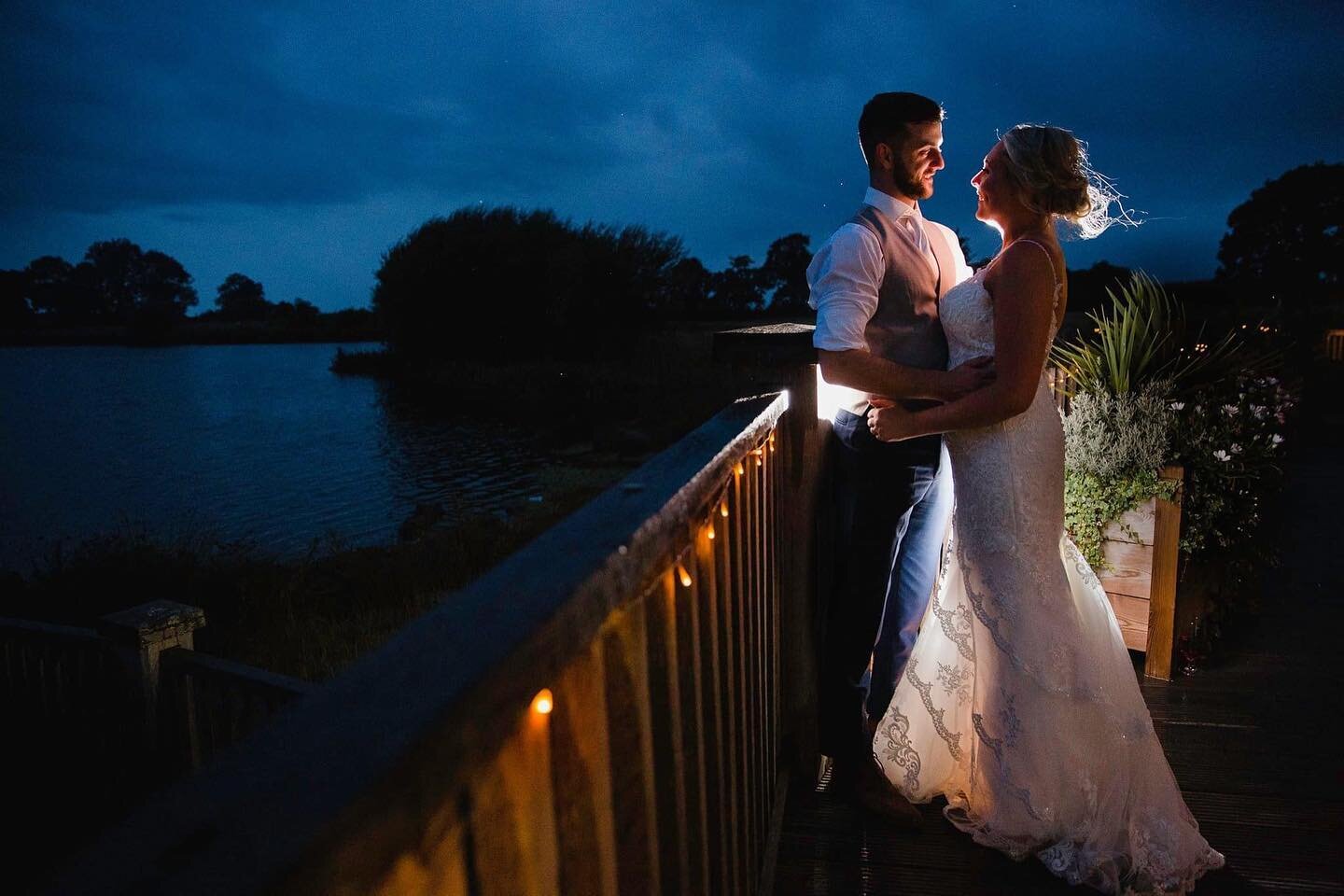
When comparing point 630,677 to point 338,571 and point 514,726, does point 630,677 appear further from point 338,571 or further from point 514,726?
point 338,571

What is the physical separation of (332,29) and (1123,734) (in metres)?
162

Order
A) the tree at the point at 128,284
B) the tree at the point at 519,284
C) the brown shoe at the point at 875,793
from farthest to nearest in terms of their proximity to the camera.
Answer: the tree at the point at 128,284 → the tree at the point at 519,284 → the brown shoe at the point at 875,793

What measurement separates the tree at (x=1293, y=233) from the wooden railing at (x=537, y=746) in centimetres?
3170

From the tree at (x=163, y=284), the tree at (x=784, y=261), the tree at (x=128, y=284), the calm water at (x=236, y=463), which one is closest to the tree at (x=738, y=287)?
the tree at (x=784, y=261)

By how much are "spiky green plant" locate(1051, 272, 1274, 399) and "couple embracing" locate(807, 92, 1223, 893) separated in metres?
1.47

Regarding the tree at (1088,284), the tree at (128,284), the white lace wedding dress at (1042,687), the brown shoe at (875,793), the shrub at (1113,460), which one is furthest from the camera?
the tree at (128,284)

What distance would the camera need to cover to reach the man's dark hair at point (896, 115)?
2.21 meters

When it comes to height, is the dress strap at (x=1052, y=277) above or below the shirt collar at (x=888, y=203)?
below

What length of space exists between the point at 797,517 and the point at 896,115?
121cm

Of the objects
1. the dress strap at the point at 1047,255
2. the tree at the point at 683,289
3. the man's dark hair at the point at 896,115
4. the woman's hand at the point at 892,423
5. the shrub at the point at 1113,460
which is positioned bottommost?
the shrub at the point at 1113,460

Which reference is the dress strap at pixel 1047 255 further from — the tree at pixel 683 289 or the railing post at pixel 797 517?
the tree at pixel 683 289

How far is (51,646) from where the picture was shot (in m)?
4.34

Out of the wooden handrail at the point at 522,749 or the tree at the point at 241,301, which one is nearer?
the wooden handrail at the point at 522,749

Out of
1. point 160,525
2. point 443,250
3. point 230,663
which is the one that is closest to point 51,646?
point 230,663
